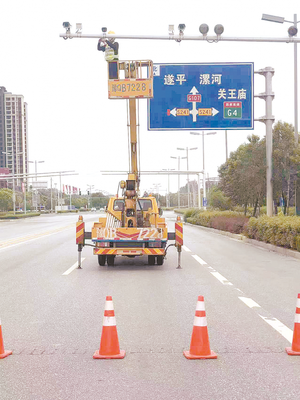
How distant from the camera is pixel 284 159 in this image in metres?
26.0

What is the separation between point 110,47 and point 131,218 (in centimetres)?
491

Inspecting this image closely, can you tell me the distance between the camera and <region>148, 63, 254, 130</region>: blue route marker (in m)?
22.5

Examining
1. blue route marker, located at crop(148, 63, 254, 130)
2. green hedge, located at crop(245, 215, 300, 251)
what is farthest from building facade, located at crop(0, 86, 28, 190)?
green hedge, located at crop(245, 215, 300, 251)

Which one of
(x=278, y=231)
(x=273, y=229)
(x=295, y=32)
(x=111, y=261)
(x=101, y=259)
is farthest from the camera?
(x=273, y=229)

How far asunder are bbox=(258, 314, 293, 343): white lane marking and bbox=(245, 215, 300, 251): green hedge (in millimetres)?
9357

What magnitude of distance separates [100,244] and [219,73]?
12.2 m

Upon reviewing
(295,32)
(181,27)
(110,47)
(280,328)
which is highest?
(181,27)

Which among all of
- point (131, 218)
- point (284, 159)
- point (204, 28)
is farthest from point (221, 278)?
point (284, 159)

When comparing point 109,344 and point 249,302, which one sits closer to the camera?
point 109,344

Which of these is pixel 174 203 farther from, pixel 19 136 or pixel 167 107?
pixel 167 107

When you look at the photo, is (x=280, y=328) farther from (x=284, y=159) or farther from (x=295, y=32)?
(x=284, y=159)

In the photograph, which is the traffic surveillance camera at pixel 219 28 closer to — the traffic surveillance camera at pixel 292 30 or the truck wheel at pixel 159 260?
the traffic surveillance camera at pixel 292 30

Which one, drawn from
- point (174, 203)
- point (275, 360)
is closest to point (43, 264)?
point (275, 360)

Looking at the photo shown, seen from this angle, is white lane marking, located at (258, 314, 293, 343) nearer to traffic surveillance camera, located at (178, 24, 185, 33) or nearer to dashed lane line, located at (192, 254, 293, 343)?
dashed lane line, located at (192, 254, 293, 343)
